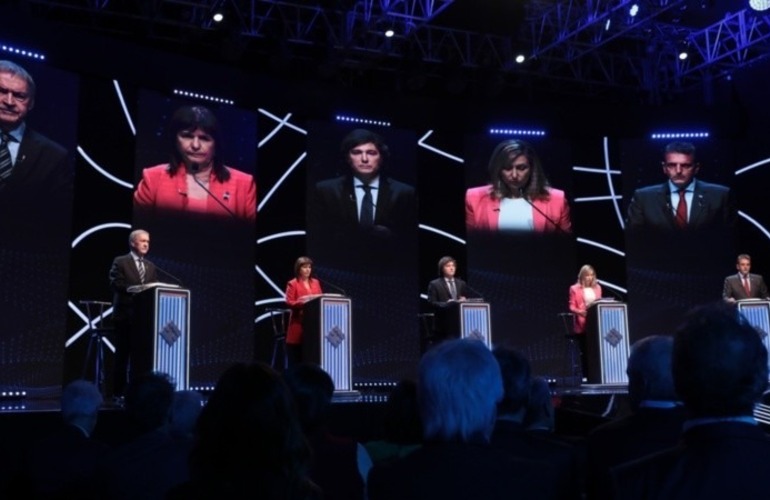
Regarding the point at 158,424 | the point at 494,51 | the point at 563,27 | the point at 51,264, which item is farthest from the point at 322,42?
the point at 158,424

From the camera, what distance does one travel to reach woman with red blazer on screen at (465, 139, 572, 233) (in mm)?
11867

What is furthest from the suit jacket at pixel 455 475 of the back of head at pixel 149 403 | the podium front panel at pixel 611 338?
the podium front panel at pixel 611 338

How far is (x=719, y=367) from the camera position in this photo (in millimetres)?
1276

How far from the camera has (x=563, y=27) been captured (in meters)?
12.1

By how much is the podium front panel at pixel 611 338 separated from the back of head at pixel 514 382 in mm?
7871

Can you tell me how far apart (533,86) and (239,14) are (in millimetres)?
5662

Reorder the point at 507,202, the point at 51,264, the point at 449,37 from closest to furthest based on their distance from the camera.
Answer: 1. the point at 51,264
2. the point at 507,202
3. the point at 449,37

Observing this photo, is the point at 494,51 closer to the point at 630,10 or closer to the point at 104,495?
the point at 630,10

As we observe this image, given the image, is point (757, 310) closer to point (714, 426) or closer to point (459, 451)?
point (459, 451)

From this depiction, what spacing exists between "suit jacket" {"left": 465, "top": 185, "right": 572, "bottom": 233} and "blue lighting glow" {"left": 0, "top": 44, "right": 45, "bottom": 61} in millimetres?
5705

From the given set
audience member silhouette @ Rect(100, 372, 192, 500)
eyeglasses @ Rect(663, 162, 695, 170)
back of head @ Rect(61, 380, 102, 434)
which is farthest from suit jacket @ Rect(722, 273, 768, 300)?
audience member silhouette @ Rect(100, 372, 192, 500)

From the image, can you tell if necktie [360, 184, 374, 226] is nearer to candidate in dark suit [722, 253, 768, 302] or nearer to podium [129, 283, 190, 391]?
podium [129, 283, 190, 391]

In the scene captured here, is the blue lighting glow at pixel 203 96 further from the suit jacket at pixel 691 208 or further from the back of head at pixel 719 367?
the back of head at pixel 719 367

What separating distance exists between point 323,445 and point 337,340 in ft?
20.3
